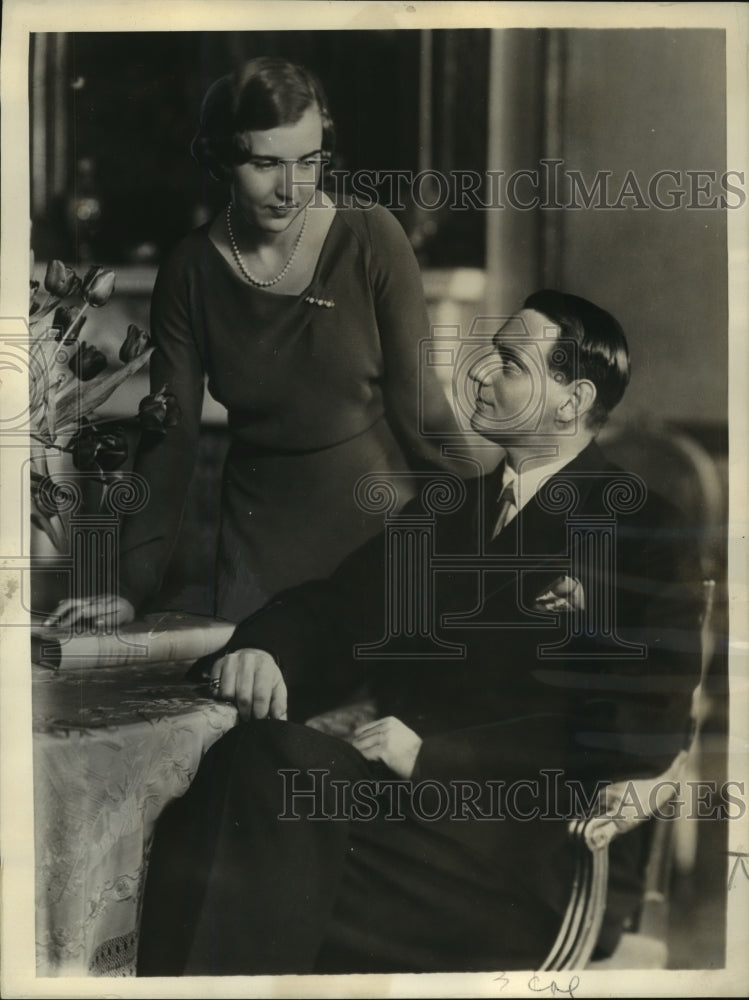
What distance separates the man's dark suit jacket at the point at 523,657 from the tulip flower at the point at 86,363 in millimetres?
800

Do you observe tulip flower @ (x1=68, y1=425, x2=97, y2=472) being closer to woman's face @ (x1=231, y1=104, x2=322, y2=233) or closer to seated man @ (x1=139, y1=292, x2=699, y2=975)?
seated man @ (x1=139, y1=292, x2=699, y2=975)

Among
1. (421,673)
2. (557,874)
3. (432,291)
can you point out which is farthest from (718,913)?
(432,291)

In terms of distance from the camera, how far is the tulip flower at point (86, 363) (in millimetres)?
2625

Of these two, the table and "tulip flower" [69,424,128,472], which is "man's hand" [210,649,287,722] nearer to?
the table

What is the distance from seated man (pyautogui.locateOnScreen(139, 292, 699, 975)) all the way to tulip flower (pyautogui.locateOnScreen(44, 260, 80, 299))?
1.02 meters

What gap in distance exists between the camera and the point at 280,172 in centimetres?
260

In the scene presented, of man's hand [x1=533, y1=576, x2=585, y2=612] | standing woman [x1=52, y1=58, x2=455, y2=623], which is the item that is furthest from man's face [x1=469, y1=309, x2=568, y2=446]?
man's hand [x1=533, y1=576, x2=585, y2=612]

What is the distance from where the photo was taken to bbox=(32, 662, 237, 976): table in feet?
8.52

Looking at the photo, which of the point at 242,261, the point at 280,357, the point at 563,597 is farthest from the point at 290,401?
the point at 563,597

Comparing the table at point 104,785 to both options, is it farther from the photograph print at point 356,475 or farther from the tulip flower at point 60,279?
the tulip flower at point 60,279

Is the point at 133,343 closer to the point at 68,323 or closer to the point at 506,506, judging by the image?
the point at 68,323

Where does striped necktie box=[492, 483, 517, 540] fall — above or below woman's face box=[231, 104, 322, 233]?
below

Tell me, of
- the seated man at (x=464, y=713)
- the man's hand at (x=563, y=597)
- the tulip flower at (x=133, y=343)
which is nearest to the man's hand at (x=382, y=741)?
the seated man at (x=464, y=713)

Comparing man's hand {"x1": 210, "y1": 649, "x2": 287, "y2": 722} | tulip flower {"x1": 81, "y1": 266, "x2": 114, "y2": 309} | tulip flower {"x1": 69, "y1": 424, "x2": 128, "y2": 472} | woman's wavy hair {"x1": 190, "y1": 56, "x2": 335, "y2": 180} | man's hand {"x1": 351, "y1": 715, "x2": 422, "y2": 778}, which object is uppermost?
woman's wavy hair {"x1": 190, "y1": 56, "x2": 335, "y2": 180}
